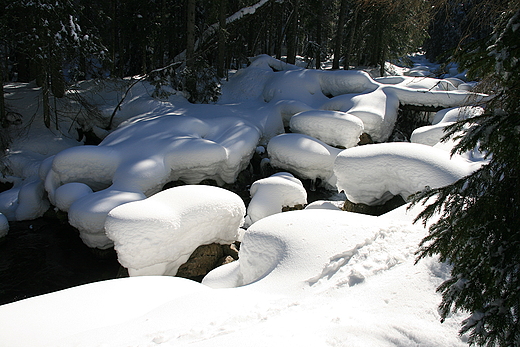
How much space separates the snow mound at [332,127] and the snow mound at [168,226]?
5.65 metres

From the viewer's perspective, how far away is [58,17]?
10539 mm

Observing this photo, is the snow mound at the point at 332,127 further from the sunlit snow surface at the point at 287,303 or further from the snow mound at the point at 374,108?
the sunlit snow surface at the point at 287,303

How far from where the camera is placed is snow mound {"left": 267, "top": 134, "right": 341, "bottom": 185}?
377 inches

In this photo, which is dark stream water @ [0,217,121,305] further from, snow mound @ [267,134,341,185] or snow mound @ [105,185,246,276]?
snow mound @ [267,134,341,185]

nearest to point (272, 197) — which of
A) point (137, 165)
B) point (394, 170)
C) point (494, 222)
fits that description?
point (394, 170)

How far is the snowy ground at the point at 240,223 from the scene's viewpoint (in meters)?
2.40

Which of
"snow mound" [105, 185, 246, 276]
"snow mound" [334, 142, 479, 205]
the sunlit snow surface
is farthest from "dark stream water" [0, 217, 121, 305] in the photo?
"snow mound" [334, 142, 479, 205]

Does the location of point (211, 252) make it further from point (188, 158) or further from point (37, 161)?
point (37, 161)

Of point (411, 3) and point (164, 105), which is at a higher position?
point (411, 3)

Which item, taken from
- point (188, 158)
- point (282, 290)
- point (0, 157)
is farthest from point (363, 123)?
point (0, 157)

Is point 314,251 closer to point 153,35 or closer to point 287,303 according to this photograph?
point 287,303

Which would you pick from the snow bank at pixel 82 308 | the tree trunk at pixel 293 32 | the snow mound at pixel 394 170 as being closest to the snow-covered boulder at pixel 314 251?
the snow bank at pixel 82 308

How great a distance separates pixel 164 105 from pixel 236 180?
473 cm

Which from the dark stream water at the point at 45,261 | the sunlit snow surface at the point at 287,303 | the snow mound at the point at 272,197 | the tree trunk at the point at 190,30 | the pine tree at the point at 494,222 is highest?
the tree trunk at the point at 190,30
